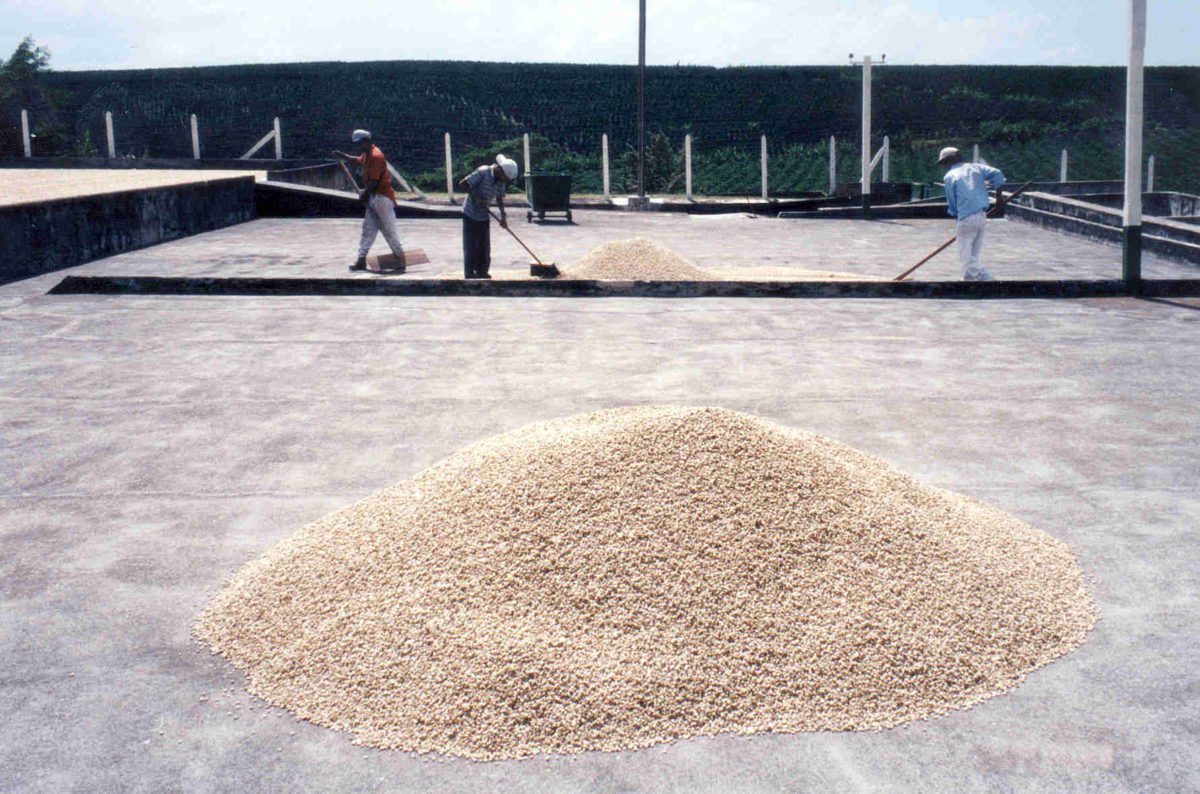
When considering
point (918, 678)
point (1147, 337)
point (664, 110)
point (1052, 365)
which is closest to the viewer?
point (918, 678)

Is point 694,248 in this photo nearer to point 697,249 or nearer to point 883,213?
point 697,249

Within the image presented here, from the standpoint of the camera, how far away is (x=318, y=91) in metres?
46.7

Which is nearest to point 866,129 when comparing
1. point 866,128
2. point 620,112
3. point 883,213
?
point 866,128

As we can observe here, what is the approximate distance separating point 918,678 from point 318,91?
46.5 m

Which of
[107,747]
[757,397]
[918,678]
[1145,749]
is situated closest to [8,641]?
[107,747]

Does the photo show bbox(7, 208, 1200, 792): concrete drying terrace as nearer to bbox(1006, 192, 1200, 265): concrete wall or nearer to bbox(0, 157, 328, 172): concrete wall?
bbox(1006, 192, 1200, 265): concrete wall

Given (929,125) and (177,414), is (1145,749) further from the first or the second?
(929,125)

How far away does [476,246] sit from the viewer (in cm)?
1286

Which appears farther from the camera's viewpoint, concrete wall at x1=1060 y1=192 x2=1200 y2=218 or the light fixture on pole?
concrete wall at x1=1060 y1=192 x2=1200 y2=218

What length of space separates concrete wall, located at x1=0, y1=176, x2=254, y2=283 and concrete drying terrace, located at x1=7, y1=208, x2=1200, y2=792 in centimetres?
61

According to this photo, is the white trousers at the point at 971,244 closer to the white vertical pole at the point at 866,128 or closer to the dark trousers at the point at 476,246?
the dark trousers at the point at 476,246

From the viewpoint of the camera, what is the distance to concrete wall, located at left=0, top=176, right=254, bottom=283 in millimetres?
12797

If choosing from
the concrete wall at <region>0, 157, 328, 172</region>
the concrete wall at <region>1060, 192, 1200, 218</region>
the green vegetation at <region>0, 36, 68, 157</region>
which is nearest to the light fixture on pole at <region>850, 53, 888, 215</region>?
the concrete wall at <region>1060, 192, 1200, 218</region>

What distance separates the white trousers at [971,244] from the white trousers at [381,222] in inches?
247
